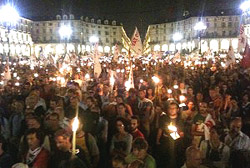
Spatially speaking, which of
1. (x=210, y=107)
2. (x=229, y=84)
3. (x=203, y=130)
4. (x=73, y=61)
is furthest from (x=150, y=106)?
(x=73, y=61)

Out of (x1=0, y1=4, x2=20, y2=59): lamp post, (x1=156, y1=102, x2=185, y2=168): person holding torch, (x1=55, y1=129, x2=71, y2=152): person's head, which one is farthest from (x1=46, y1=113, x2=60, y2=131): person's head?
(x1=0, y1=4, x2=20, y2=59): lamp post

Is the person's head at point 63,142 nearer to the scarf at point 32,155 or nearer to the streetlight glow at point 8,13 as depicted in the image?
the scarf at point 32,155

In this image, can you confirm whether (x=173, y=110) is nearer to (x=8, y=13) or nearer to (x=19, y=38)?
(x=8, y=13)

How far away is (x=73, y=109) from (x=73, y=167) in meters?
2.94

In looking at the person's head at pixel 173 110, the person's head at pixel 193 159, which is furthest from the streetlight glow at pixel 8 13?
the person's head at pixel 193 159

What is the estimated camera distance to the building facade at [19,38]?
78.8 meters

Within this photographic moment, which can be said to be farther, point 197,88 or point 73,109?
point 197,88

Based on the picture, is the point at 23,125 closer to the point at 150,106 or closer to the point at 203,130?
the point at 150,106

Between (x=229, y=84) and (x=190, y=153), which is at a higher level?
(x=229, y=84)

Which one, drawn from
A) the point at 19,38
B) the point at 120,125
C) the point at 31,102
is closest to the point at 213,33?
the point at 19,38

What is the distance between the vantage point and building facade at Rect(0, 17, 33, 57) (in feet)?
259

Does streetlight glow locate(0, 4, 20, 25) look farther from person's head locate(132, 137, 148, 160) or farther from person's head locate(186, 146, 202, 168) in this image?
person's head locate(186, 146, 202, 168)

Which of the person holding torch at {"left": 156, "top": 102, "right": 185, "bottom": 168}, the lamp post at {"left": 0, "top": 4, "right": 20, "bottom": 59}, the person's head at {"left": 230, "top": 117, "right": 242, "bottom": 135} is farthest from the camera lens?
the lamp post at {"left": 0, "top": 4, "right": 20, "bottom": 59}

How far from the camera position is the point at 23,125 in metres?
6.80
